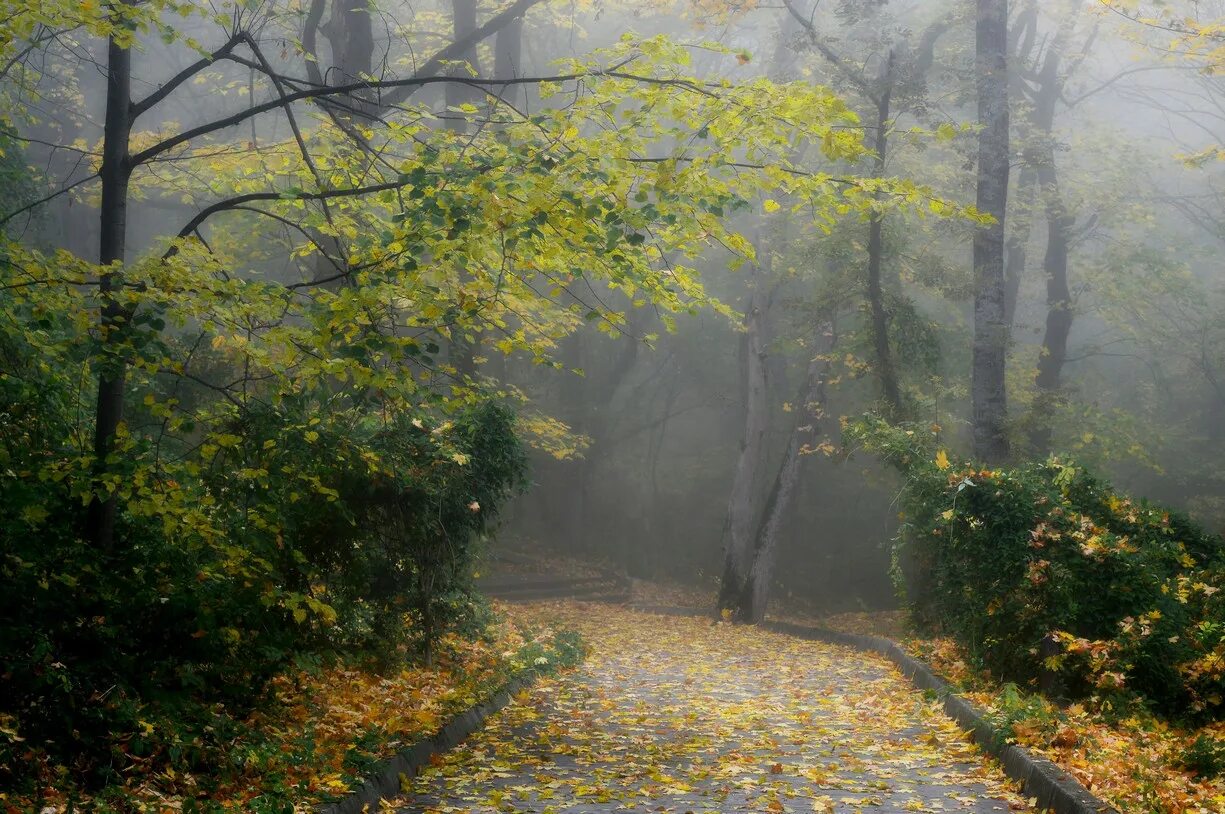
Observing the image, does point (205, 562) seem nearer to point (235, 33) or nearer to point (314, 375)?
point (314, 375)

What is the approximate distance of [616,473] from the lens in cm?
3391

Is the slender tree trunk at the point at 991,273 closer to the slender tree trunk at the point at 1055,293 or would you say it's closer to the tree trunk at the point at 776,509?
the tree trunk at the point at 776,509

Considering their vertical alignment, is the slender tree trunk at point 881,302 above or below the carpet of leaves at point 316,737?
above

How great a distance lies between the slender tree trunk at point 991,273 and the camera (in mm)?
15852

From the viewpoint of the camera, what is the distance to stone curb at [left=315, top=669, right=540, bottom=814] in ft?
17.7

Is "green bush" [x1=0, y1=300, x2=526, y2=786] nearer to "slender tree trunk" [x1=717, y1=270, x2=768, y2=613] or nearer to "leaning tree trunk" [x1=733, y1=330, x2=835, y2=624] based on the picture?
"leaning tree trunk" [x1=733, y1=330, x2=835, y2=624]

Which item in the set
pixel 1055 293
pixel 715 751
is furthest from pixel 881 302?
pixel 715 751

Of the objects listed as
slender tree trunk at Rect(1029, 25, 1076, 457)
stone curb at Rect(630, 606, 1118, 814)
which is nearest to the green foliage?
stone curb at Rect(630, 606, 1118, 814)

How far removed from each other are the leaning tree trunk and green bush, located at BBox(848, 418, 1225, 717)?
33.2 ft

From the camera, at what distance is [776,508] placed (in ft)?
72.9

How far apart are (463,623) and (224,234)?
13819 millimetres

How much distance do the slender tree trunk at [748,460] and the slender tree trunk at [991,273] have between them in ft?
22.5

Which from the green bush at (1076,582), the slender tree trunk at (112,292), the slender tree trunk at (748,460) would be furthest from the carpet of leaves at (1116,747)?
the slender tree trunk at (748,460)

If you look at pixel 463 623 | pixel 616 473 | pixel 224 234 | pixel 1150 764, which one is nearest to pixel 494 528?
pixel 463 623
